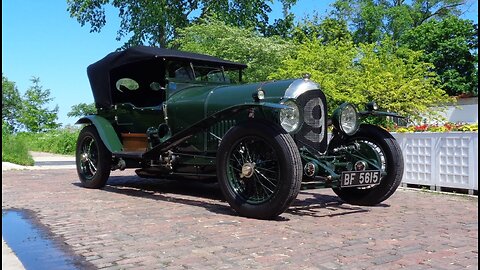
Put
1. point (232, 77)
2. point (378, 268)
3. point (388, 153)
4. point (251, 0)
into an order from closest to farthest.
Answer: point (378, 268) → point (388, 153) → point (232, 77) → point (251, 0)

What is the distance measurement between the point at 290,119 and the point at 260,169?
0.69 m

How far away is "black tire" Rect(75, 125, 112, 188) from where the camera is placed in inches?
332

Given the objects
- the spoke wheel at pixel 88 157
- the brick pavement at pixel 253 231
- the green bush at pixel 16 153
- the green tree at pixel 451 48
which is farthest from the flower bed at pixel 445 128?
the green tree at pixel 451 48

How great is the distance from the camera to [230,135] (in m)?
5.99

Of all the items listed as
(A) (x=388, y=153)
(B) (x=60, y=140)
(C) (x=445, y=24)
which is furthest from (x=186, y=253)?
(C) (x=445, y=24)

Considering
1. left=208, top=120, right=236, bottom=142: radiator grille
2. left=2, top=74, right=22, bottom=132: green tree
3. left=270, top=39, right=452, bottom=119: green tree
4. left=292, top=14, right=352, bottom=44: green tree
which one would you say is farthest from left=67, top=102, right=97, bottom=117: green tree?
left=208, top=120, right=236, bottom=142: radiator grille

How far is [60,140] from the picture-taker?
85.0 ft

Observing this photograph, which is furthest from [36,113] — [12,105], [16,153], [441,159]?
[441,159]

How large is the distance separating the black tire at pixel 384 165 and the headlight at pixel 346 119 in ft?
0.70

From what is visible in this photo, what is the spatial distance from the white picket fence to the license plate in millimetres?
2890

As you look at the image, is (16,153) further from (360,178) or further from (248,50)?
(360,178)

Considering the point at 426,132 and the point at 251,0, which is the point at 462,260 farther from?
the point at 251,0

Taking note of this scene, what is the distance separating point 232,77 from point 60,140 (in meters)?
19.6

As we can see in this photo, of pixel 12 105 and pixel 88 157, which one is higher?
pixel 12 105
